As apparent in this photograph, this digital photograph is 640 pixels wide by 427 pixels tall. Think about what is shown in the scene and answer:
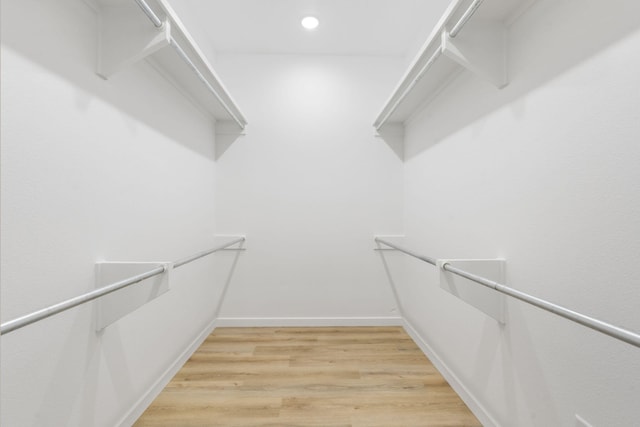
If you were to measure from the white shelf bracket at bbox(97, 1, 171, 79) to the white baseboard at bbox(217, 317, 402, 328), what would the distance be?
197 centimetres

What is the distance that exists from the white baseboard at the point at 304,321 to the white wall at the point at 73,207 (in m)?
0.86

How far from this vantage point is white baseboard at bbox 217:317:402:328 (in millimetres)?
2398

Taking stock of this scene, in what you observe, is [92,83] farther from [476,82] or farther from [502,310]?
[502,310]

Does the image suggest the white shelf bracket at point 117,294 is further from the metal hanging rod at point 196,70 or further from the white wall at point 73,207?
the metal hanging rod at point 196,70

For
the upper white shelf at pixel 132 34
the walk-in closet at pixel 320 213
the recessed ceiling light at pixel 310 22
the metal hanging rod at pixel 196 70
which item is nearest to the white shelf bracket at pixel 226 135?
the walk-in closet at pixel 320 213

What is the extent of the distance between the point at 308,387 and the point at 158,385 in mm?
802

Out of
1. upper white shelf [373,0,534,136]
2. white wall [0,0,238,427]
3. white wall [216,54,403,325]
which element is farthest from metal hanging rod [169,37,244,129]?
upper white shelf [373,0,534,136]

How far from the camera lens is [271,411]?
1.36 metres

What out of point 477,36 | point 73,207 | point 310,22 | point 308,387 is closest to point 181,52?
point 73,207

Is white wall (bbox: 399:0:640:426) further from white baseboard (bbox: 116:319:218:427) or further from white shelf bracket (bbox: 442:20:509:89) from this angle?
white baseboard (bbox: 116:319:218:427)

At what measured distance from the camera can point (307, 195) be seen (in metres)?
2.43

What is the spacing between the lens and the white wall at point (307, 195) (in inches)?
95.2

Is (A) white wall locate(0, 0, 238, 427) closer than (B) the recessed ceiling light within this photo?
Yes

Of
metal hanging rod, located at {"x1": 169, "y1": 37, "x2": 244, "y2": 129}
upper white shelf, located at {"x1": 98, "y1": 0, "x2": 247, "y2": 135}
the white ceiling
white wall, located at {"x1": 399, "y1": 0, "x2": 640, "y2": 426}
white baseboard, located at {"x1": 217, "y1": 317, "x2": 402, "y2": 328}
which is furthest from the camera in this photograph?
white baseboard, located at {"x1": 217, "y1": 317, "x2": 402, "y2": 328}
